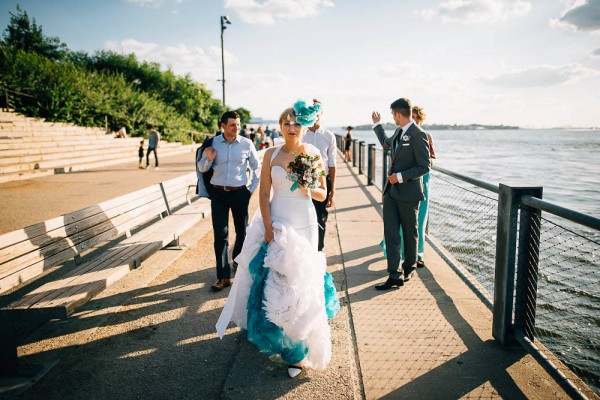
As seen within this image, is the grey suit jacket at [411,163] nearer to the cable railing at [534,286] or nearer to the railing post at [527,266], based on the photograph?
the cable railing at [534,286]

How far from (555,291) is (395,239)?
8.54ft

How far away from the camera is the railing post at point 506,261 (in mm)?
3000

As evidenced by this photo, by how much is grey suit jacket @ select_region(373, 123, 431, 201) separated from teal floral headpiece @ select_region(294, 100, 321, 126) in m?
1.64

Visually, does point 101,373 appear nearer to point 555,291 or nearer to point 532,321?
point 532,321

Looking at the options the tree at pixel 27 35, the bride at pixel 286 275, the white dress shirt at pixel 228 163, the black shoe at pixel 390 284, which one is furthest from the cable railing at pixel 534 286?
the tree at pixel 27 35

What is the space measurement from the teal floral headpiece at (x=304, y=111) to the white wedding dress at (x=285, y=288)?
0.97 ft

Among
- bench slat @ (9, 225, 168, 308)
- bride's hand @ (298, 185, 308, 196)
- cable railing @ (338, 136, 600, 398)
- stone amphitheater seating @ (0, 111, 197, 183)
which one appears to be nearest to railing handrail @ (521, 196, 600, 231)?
cable railing @ (338, 136, 600, 398)

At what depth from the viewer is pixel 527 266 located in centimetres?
297

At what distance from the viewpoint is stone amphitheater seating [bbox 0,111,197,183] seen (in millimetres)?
14253

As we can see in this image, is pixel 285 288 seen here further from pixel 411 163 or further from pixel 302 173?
pixel 411 163

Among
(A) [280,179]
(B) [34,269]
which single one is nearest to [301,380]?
(A) [280,179]

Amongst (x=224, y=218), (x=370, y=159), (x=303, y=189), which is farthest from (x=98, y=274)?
(x=370, y=159)

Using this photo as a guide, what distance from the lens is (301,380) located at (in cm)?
287

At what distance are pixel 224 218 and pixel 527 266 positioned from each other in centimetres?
312
